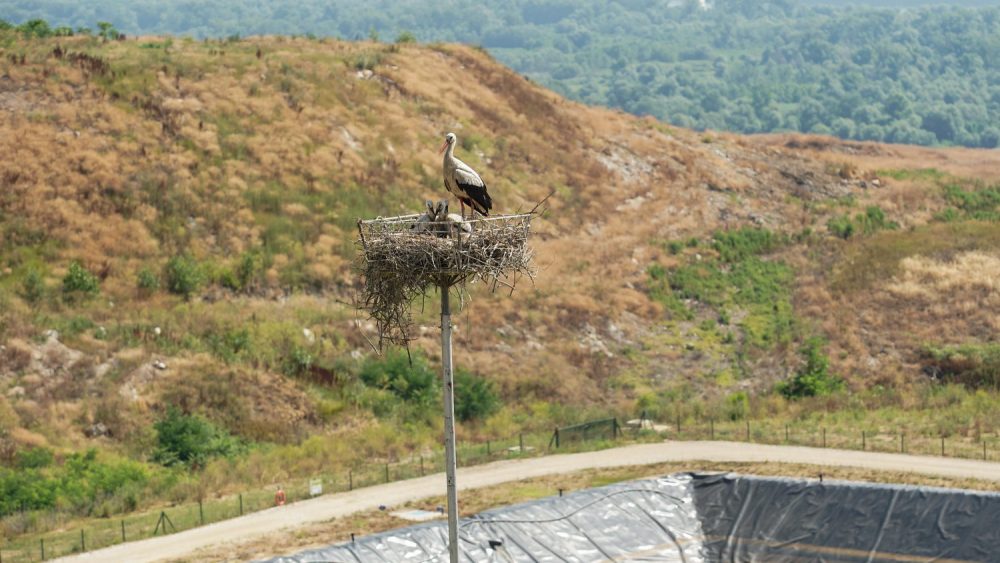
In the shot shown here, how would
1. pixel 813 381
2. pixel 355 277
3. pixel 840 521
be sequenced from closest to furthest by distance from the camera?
pixel 840 521 → pixel 813 381 → pixel 355 277

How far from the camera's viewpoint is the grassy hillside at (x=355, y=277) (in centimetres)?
4897

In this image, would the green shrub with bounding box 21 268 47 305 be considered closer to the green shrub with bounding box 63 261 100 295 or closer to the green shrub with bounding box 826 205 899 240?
the green shrub with bounding box 63 261 100 295

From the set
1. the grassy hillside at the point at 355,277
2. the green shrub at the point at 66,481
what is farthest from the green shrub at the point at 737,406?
the green shrub at the point at 66,481

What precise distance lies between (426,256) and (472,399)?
28.9 m

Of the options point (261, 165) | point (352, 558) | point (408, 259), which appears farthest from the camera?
point (261, 165)

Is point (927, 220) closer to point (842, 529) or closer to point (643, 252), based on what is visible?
point (643, 252)

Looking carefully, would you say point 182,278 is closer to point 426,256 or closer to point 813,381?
point 813,381

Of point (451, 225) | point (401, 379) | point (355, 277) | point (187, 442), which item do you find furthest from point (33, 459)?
point (451, 225)

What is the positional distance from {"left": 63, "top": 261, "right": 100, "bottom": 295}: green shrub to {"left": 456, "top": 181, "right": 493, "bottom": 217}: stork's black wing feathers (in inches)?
1297

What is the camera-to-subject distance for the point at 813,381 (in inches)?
2227

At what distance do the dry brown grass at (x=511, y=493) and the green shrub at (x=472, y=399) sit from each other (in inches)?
358

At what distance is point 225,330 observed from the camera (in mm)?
54312

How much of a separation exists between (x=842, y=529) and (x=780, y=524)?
1.68 meters

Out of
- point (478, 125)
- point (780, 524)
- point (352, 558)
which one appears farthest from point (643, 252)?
point (352, 558)
